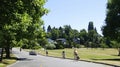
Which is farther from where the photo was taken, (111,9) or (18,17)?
(111,9)

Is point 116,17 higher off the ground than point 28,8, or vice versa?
point 116,17

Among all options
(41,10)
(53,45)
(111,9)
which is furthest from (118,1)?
(53,45)

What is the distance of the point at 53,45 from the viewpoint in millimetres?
188500

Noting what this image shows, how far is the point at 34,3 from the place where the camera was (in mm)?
19797

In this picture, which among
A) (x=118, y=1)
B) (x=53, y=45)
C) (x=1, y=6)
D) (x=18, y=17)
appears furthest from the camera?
(x=53, y=45)

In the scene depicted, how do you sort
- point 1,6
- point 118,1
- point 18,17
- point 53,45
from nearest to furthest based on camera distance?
point 1,6, point 18,17, point 118,1, point 53,45

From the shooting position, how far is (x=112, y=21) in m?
62.1

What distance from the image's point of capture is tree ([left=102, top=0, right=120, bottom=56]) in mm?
61469

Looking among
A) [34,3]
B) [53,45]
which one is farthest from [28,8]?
[53,45]

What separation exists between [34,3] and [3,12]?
182 centimetres

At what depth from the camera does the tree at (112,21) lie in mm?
61469

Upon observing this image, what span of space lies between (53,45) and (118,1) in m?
129

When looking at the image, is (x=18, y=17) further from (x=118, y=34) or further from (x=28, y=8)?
(x=118, y=34)

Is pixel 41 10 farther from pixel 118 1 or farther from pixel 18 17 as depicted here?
pixel 118 1
